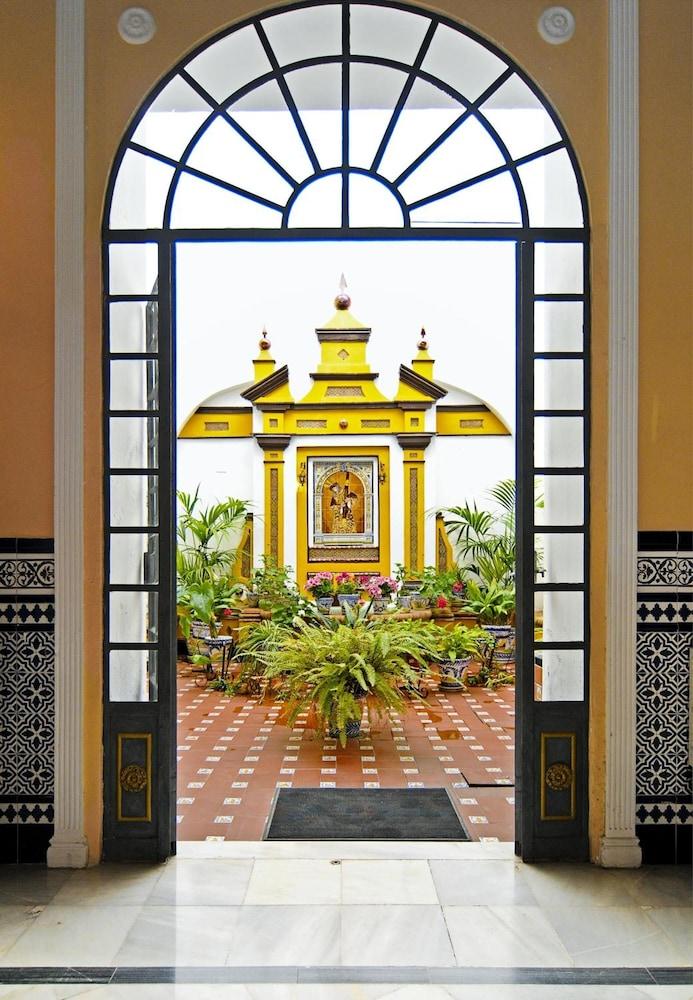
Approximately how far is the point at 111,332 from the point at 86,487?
67 cm

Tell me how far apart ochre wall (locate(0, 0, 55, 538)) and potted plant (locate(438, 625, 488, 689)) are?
17.5 ft

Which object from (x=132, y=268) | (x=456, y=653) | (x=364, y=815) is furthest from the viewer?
(x=456, y=653)

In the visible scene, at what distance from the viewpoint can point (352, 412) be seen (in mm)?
12977

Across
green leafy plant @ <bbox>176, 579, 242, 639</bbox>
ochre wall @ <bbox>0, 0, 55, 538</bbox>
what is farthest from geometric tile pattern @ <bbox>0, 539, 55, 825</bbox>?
green leafy plant @ <bbox>176, 579, 242, 639</bbox>

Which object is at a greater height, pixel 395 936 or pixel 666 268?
pixel 666 268

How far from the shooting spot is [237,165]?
408 centimetres

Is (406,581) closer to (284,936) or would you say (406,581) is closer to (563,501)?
(563,501)

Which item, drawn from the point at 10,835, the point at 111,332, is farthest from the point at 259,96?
the point at 10,835

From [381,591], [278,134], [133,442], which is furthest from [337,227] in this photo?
[381,591]

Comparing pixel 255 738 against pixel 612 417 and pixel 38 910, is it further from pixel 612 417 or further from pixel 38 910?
pixel 612 417

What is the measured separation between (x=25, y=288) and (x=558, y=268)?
231 centimetres

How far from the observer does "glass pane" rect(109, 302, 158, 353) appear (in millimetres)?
4031

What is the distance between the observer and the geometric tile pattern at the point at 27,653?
12.9 ft

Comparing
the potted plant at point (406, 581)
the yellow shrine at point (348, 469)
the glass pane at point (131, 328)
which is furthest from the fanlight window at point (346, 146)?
the yellow shrine at point (348, 469)
